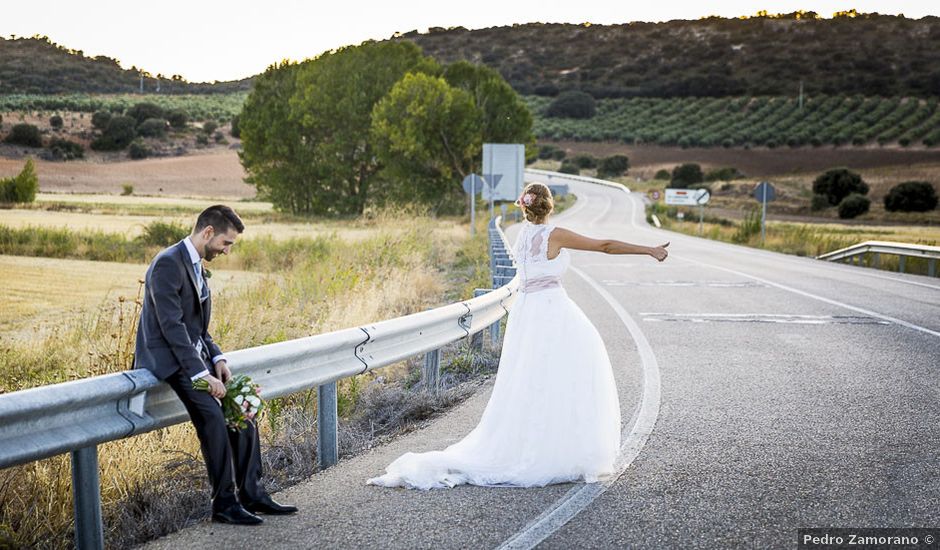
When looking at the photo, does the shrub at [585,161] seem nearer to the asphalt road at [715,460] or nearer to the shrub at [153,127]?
the shrub at [153,127]

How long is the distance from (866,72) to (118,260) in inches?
6351

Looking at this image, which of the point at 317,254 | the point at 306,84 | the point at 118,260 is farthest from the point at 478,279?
the point at 306,84

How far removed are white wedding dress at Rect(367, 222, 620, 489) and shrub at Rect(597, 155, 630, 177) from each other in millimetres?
115629

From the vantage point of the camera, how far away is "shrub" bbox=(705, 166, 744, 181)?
101 meters

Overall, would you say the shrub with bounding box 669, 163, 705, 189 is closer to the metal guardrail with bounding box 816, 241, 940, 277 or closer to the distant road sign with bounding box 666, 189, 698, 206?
the distant road sign with bounding box 666, 189, 698, 206

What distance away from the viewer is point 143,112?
9050 centimetres

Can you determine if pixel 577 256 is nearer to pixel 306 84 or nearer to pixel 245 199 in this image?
pixel 306 84

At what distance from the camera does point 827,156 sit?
10350 centimetres

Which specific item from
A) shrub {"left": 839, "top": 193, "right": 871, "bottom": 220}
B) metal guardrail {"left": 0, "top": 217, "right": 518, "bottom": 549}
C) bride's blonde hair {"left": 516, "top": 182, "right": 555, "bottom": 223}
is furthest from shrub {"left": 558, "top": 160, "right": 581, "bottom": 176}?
bride's blonde hair {"left": 516, "top": 182, "right": 555, "bottom": 223}

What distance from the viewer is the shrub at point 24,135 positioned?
43781 millimetres

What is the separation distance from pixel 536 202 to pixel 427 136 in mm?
48173

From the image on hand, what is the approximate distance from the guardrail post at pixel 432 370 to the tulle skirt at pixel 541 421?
2.05 metres

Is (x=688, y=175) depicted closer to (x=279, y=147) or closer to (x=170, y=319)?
(x=279, y=147)

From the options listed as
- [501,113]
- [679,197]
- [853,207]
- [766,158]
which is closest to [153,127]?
[501,113]
